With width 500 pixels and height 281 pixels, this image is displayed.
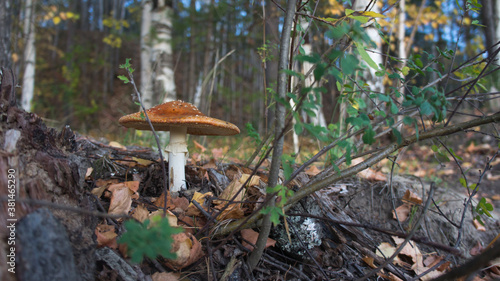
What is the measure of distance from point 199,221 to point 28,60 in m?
10.2

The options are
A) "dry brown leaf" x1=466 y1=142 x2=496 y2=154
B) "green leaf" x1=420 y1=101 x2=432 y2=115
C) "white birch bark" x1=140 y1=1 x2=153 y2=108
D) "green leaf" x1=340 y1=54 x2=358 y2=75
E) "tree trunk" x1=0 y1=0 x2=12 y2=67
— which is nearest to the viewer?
"green leaf" x1=340 y1=54 x2=358 y2=75

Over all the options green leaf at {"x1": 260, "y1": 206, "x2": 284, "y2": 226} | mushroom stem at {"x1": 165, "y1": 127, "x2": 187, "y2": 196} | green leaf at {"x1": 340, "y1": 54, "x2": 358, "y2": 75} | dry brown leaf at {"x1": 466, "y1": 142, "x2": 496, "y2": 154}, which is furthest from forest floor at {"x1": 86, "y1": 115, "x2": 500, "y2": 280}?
dry brown leaf at {"x1": 466, "y1": 142, "x2": 496, "y2": 154}

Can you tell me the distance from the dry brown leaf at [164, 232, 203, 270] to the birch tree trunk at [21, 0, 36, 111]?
30.4 feet

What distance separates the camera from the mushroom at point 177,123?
1.70 meters

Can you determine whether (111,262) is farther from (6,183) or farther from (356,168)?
(356,168)

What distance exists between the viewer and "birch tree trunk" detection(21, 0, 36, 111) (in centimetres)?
836

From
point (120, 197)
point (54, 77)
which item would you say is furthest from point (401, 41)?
point (54, 77)

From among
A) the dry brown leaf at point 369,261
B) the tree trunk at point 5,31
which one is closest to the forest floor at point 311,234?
the dry brown leaf at point 369,261

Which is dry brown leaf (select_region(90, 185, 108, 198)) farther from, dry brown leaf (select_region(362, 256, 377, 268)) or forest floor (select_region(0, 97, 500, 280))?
dry brown leaf (select_region(362, 256, 377, 268))

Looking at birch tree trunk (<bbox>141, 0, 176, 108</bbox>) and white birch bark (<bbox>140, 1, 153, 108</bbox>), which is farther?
white birch bark (<bbox>140, 1, 153, 108</bbox>)

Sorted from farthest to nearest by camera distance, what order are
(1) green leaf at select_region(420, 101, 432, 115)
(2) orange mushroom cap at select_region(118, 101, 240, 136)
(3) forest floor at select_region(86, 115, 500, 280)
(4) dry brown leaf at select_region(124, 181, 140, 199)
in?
1. (4) dry brown leaf at select_region(124, 181, 140, 199)
2. (2) orange mushroom cap at select_region(118, 101, 240, 136)
3. (3) forest floor at select_region(86, 115, 500, 280)
4. (1) green leaf at select_region(420, 101, 432, 115)

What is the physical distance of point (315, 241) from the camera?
1.66 meters

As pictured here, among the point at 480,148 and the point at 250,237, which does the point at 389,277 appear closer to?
the point at 250,237

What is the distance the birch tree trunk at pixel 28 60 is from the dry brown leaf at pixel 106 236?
353 inches
